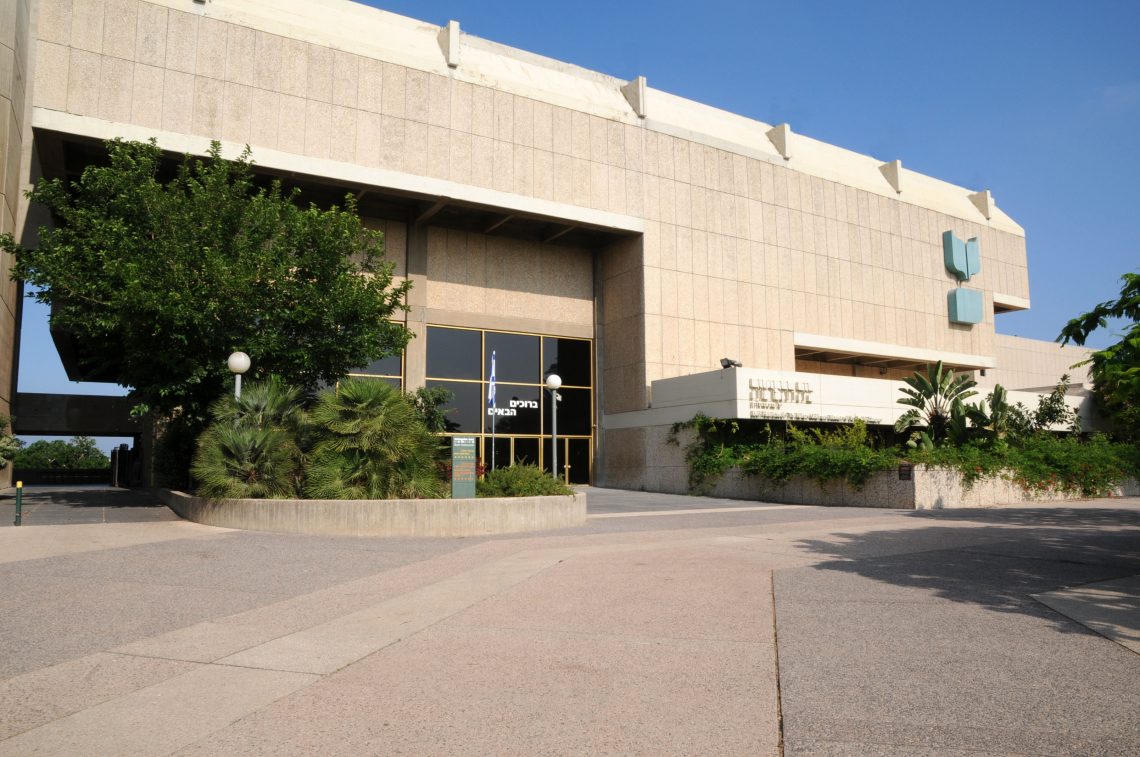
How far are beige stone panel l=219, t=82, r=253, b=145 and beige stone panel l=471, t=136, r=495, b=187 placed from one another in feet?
26.6

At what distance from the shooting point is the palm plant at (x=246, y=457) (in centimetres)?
1527

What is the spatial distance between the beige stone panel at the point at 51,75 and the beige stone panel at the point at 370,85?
29.7 ft

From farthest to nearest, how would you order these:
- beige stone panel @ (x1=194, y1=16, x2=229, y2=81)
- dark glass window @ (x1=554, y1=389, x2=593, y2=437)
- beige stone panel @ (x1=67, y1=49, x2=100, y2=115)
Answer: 1. dark glass window @ (x1=554, y1=389, x2=593, y2=437)
2. beige stone panel @ (x1=194, y1=16, x2=229, y2=81)
3. beige stone panel @ (x1=67, y1=49, x2=100, y2=115)

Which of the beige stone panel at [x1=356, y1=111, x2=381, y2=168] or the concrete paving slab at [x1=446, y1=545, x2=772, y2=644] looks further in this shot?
the beige stone panel at [x1=356, y1=111, x2=381, y2=168]

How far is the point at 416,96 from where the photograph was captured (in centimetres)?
2961

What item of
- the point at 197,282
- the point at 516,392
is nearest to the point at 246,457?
the point at 197,282

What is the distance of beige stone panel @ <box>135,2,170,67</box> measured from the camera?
25375mm

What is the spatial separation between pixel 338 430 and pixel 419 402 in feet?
42.6

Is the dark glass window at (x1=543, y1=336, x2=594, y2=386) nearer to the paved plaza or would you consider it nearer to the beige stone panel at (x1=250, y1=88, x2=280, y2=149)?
the beige stone panel at (x1=250, y1=88, x2=280, y2=149)

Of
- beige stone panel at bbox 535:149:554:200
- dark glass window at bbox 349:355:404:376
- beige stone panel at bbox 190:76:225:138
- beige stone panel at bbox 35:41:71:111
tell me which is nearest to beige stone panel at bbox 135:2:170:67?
beige stone panel at bbox 190:76:225:138

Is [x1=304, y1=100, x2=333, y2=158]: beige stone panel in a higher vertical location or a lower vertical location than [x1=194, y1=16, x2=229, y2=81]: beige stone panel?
lower

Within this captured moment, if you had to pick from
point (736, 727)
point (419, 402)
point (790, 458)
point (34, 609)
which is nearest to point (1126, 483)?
point (790, 458)

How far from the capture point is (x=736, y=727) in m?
4.32

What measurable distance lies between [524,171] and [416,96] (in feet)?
16.3
